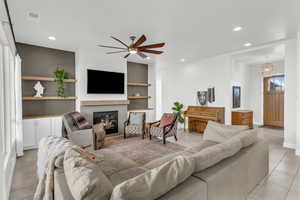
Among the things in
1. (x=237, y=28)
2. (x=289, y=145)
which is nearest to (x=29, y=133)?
(x=237, y=28)

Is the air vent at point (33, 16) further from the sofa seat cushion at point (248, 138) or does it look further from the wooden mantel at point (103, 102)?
the sofa seat cushion at point (248, 138)

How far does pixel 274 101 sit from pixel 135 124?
19.7 feet

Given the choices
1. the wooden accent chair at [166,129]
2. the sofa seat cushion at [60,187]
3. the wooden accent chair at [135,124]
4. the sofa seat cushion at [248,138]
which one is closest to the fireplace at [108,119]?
the wooden accent chair at [135,124]

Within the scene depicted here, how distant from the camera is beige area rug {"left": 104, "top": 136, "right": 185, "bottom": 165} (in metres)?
3.55

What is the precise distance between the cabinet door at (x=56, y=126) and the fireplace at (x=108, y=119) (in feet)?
3.29

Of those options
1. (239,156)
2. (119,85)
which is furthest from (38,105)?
(239,156)

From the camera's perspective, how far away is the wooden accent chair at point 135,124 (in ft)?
16.4

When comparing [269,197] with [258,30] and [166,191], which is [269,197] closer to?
[166,191]

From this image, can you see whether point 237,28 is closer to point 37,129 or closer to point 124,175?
point 124,175

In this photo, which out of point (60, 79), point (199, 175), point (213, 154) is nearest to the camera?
point (199, 175)

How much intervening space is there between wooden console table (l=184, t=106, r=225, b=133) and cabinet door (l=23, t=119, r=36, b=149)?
16.3 ft

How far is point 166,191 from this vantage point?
1123 millimetres

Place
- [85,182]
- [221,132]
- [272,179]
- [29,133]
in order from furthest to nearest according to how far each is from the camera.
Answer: [29,133]
[221,132]
[272,179]
[85,182]

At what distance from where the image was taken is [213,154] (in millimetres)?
1552
